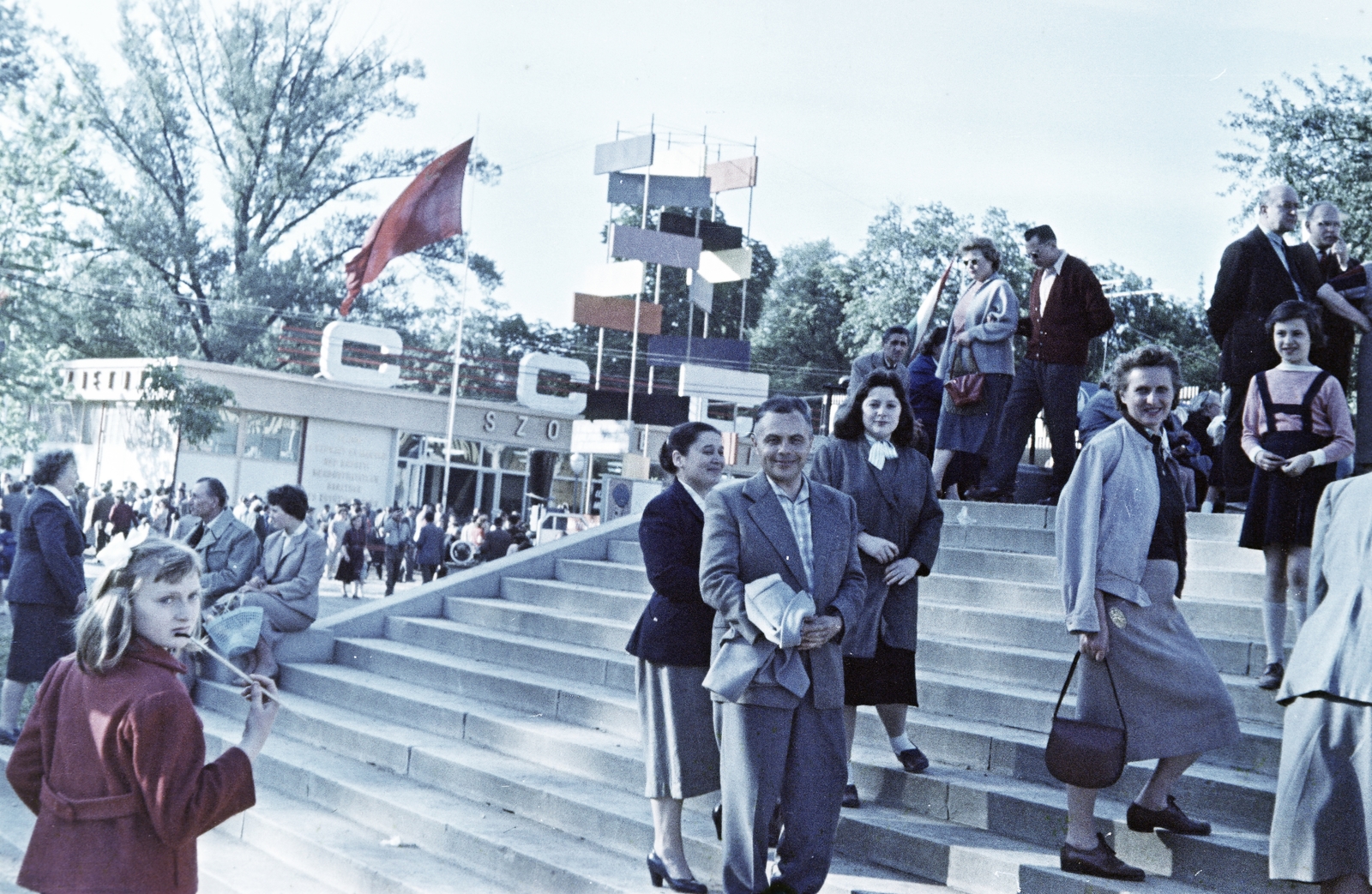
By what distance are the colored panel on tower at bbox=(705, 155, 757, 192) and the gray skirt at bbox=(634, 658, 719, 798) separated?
21.4 meters

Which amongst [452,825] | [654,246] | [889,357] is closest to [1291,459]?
[889,357]

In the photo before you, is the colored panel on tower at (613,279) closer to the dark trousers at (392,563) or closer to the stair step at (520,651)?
the dark trousers at (392,563)

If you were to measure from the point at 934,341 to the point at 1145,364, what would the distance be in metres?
4.99

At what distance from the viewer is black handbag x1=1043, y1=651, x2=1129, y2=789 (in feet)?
13.8

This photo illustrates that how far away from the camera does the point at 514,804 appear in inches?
251

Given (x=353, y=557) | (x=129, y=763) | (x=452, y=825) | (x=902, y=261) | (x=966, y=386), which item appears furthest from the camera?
(x=902, y=261)

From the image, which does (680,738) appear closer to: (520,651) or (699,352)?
(520,651)

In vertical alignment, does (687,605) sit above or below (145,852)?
above

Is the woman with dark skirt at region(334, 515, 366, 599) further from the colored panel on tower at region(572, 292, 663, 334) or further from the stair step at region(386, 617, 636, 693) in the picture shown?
the stair step at region(386, 617, 636, 693)

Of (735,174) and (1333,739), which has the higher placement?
(735,174)

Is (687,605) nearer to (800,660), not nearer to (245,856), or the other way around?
(800,660)

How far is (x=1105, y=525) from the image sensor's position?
4.50m

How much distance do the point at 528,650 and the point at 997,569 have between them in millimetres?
2824

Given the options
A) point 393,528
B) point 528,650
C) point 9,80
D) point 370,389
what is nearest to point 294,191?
point 370,389
